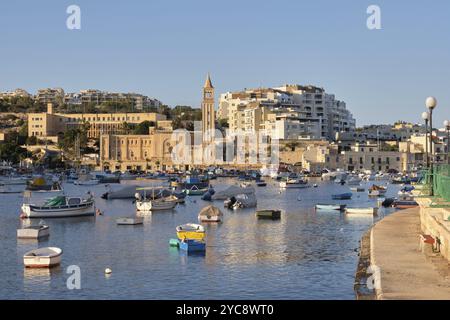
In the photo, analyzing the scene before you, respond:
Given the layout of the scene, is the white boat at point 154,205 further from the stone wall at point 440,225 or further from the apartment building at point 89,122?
the apartment building at point 89,122

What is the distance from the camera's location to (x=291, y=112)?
130250mm

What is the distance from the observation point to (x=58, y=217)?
41.7m

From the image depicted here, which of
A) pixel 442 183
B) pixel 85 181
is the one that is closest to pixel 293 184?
pixel 85 181

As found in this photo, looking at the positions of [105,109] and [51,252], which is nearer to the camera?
[51,252]

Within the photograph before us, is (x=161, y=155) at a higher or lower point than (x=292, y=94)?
lower

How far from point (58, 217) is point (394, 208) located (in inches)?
835

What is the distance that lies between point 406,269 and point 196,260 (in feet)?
33.5

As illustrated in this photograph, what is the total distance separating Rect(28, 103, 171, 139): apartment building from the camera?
492 feet

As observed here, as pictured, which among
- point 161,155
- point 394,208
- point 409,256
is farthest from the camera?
point 161,155

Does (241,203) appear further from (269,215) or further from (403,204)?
(403,204)

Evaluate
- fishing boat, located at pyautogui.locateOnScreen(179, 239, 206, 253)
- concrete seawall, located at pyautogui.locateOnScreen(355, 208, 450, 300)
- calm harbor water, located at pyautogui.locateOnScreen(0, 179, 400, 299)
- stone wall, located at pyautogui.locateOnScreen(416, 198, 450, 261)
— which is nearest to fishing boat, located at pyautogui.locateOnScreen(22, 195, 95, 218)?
calm harbor water, located at pyautogui.locateOnScreen(0, 179, 400, 299)

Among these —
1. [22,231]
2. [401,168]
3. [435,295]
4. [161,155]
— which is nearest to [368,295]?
[435,295]

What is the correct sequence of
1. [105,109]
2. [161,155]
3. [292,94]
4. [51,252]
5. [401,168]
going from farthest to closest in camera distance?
1. [105,109]
2. [292,94]
3. [161,155]
4. [401,168]
5. [51,252]

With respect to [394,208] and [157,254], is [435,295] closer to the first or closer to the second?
[157,254]
